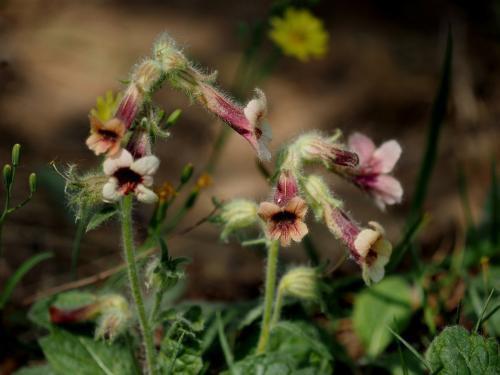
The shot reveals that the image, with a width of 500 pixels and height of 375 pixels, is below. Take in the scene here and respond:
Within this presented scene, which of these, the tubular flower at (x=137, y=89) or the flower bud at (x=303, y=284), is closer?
the tubular flower at (x=137, y=89)

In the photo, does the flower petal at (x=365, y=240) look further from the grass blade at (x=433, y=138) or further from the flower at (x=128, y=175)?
the grass blade at (x=433, y=138)

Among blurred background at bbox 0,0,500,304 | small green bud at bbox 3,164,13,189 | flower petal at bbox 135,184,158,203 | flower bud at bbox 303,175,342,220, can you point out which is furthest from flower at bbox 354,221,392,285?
blurred background at bbox 0,0,500,304

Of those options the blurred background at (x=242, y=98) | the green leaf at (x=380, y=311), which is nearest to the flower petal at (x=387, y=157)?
the green leaf at (x=380, y=311)

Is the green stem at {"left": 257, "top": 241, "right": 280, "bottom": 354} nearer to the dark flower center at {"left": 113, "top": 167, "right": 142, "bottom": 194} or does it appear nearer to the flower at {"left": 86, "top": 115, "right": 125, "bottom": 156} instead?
the dark flower center at {"left": 113, "top": 167, "right": 142, "bottom": 194}

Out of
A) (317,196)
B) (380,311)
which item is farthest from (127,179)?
(380,311)

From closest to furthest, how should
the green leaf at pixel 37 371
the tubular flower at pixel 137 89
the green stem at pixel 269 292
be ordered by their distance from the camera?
the tubular flower at pixel 137 89
the green stem at pixel 269 292
the green leaf at pixel 37 371

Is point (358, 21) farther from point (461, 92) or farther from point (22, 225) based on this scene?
point (22, 225)
